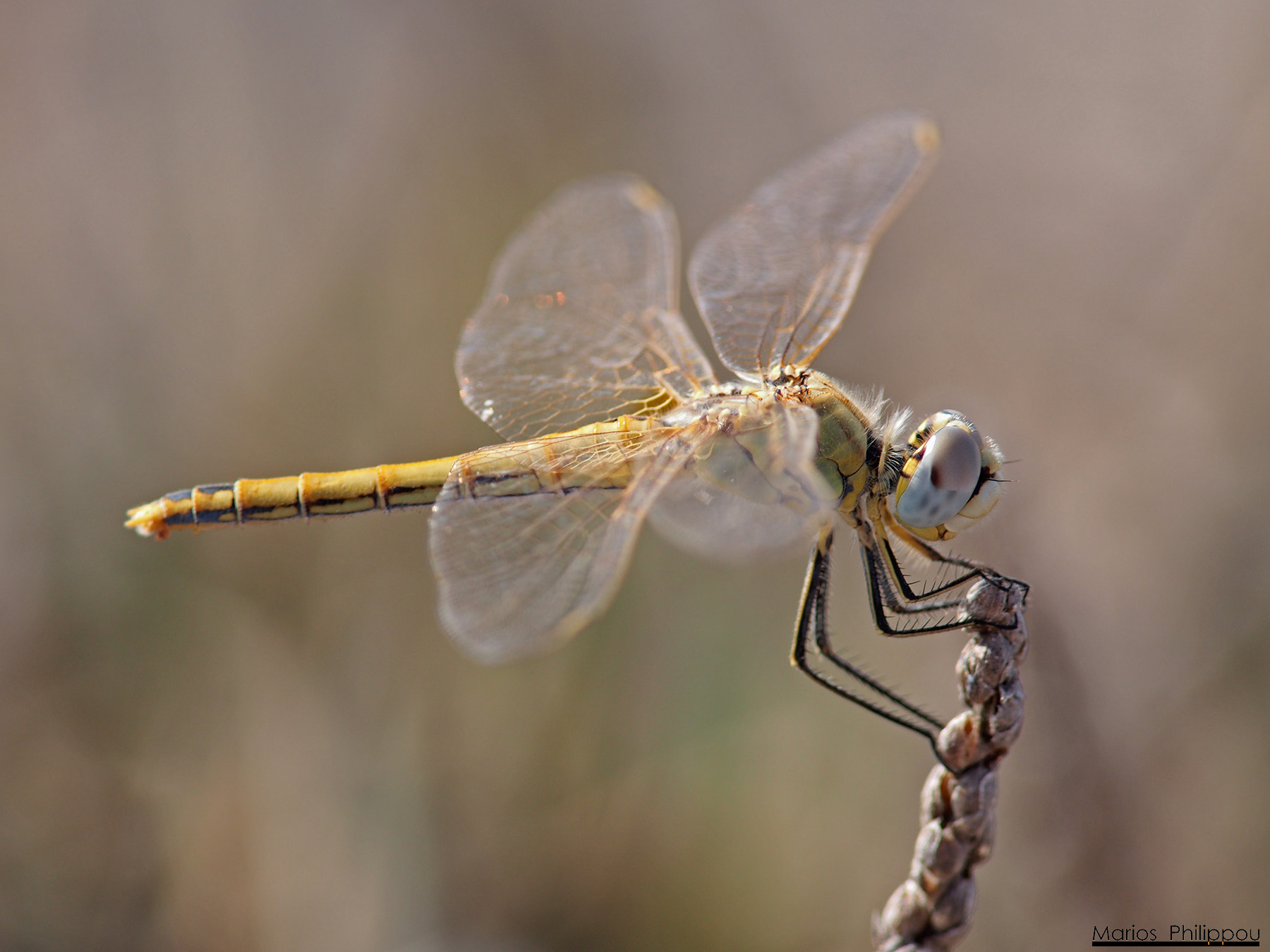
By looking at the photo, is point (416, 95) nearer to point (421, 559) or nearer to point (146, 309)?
point (146, 309)

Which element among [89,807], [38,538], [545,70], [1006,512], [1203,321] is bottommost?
[89,807]

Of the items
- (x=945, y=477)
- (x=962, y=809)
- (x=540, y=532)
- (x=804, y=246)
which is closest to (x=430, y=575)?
(x=540, y=532)

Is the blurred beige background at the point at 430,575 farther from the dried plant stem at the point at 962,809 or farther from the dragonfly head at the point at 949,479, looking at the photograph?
the dried plant stem at the point at 962,809

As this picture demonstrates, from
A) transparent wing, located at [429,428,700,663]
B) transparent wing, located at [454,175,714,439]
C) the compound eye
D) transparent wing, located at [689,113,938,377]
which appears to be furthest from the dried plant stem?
transparent wing, located at [454,175,714,439]

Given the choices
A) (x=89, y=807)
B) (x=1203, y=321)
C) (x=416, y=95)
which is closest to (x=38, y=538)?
(x=89, y=807)

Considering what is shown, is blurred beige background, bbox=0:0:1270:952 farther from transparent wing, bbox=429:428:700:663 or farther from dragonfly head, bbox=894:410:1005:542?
transparent wing, bbox=429:428:700:663

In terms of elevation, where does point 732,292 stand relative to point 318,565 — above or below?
above

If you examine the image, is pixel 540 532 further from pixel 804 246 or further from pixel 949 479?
pixel 804 246
